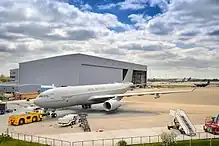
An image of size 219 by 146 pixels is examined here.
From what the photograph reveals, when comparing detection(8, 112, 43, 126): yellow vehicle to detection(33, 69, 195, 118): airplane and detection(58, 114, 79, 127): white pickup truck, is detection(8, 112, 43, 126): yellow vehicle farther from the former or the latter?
detection(58, 114, 79, 127): white pickup truck

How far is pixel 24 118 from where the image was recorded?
43.0m

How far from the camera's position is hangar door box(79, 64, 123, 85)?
368 ft

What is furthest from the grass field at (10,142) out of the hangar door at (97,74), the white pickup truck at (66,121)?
the hangar door at (97,74)

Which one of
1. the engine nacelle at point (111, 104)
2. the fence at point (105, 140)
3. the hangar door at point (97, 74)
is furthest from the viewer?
the hangar door at point (97, 74)

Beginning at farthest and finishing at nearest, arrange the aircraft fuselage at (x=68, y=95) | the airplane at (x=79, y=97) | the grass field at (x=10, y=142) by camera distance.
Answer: the airplane at (x=79, y=97) < the aircraft fuselage at (x=68, y=95) < the grass field at (x=10, y=142)

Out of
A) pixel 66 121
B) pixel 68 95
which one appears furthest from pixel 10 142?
pixel 68 95

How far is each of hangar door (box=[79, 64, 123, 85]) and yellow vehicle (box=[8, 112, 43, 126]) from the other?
64.6 meters

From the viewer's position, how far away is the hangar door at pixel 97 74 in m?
112

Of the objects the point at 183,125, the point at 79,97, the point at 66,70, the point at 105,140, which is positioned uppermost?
the point at 66,70

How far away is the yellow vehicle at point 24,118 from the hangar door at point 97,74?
64.6 metres

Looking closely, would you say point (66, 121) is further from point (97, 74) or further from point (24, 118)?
point (97, 74)

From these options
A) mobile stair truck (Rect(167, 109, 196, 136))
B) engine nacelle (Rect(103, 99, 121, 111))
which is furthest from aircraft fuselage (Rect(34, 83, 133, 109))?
mobile stair truck (Rect(167, 109, 196, 136))

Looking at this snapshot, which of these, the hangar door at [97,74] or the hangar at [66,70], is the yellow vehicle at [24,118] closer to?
the hangar at [66,70]

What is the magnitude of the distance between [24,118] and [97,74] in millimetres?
80929
